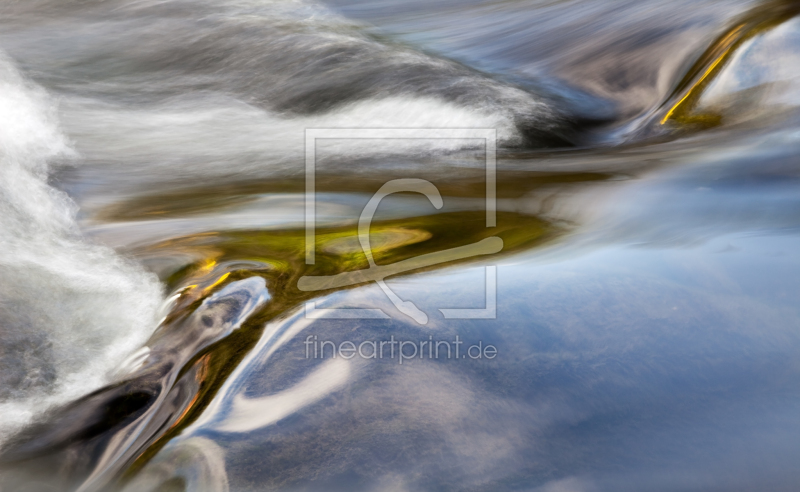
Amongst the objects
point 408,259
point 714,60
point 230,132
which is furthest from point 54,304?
point 714,60

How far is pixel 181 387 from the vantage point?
151 cm

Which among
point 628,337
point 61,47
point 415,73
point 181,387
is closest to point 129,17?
point 61,47

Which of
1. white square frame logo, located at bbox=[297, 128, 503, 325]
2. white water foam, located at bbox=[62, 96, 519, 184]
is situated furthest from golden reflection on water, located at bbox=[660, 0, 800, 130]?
white square frame logo, located at bbox=[297, 128, 503, 325]

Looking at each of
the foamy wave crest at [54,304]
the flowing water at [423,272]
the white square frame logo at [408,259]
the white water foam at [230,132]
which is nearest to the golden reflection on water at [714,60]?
the flowing water at [423,272]

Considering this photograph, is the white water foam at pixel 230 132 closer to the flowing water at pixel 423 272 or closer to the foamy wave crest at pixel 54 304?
the flowing water at pixel 423 272

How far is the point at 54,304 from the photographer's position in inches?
73.6

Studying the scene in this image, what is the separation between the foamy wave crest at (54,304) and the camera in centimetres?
159

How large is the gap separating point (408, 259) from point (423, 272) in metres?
0.11

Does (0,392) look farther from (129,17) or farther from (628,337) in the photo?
(129,17)

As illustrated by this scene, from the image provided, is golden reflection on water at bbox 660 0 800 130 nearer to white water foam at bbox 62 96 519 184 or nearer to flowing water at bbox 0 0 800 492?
flowing water at bbox 0 0 800 492

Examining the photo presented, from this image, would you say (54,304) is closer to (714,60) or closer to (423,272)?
(423,272)

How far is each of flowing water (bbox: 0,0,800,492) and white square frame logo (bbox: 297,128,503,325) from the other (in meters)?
0.01

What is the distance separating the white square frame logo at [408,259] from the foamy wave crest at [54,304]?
1.71 ft

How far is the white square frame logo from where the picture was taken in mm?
1669
